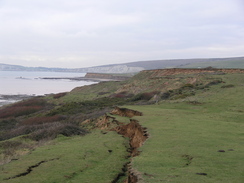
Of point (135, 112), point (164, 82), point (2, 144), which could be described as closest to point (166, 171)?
point (2, 144)

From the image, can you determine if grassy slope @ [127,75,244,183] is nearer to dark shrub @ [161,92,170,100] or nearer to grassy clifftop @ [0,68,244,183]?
grassy clifftop @ [0,68,244,183]

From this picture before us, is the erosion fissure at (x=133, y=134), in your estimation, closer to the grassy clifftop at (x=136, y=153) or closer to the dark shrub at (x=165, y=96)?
the grassy clifftop at (x=136, y=153)

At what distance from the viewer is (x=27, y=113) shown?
163 ft

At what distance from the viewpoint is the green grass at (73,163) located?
11047 millimetres

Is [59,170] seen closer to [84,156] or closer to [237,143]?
[84,156]

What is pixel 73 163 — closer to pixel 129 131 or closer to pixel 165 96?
pixel 129 131

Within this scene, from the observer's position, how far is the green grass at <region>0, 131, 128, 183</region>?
1105cm

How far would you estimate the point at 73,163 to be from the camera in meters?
12.9

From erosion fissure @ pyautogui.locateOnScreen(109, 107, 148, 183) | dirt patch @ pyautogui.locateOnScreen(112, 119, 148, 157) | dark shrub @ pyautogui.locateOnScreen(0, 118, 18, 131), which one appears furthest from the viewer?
dark shrub @ pyautogui.locateOnScreen(0, 118, 18, 131)

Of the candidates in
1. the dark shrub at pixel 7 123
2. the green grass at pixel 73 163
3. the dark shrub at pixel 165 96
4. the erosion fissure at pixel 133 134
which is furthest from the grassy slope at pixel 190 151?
the dark shrub at pixel 7 123

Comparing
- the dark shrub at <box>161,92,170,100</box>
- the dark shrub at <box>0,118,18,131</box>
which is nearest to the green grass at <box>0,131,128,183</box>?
the dark shrub at <box>0,118,18,131</box>

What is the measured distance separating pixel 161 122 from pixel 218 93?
1887 cm

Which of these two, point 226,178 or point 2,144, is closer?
point 226,178

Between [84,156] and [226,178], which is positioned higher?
[226,178]
